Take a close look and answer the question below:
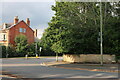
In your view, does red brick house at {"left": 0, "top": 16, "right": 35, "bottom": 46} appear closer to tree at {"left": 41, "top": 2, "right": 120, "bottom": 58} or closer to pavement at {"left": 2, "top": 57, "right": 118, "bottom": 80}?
tree at {"left": 41, "top": 2, "right": 120, "bottom": 58}

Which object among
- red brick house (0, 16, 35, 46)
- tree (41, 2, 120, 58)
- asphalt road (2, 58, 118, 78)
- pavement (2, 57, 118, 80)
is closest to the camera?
asphalt road (2, 58, 118, 78)

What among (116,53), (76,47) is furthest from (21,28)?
(116,53)

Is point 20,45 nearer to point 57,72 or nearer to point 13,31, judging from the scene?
point 13,31

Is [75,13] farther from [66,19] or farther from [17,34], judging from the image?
[17,34]

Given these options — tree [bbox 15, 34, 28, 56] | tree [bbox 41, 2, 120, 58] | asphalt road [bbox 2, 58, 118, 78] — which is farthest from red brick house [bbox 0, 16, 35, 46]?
asphalt road [bbox 2, 58, 118, 78]

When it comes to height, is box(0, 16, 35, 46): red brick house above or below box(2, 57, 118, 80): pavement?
above

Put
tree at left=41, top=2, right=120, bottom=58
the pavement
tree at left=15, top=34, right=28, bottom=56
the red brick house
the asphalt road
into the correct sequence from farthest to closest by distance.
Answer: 1. the red brick house
2. tree at left=15, top=34, right=28, bottom=56
3. tree at left=41, top=2, right=120, bottom=58
4. the pavement
5. the asphalt road

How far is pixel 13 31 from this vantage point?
57.2 m

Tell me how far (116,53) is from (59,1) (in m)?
11.9

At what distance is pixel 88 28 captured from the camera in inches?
1072

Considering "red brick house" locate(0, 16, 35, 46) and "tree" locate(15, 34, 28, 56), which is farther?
"red brick house" locate(0, 16, 35, 46)

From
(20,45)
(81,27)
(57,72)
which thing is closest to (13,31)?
(20,45)

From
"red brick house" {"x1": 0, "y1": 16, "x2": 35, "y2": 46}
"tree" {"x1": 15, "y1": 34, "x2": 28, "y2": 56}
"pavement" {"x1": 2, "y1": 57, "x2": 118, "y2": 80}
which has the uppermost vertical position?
"red brick house" {"x1": 0, "y1": 16, "x2": 35, "y2": 46}

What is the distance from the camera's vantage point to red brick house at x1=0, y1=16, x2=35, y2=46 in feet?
181
